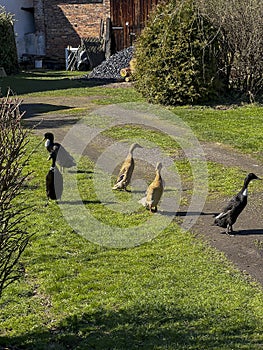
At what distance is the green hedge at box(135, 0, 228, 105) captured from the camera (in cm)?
1630

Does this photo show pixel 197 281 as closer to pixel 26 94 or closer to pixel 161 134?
pixel 161 134

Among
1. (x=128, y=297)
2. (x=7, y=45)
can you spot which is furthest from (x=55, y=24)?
(x=128, y=297)

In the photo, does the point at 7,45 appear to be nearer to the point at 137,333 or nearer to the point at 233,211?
the point at 233,211

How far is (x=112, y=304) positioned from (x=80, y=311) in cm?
32

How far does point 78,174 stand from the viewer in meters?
10.2

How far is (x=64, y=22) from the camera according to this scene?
32438 millimetres

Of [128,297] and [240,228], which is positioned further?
[240,228]

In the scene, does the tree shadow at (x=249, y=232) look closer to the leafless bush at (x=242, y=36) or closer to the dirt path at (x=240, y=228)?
the dirt path at (x=240, y=228)

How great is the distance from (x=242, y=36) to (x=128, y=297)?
40.1ft

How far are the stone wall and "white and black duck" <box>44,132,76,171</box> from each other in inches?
912

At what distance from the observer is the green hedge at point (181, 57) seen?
16.3 metres

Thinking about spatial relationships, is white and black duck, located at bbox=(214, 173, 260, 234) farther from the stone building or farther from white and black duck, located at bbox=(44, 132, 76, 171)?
the stone building

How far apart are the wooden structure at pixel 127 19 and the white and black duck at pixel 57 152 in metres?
19.1

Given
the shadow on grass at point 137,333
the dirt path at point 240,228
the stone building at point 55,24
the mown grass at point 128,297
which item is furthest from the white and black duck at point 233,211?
the stone building at point 55,24
